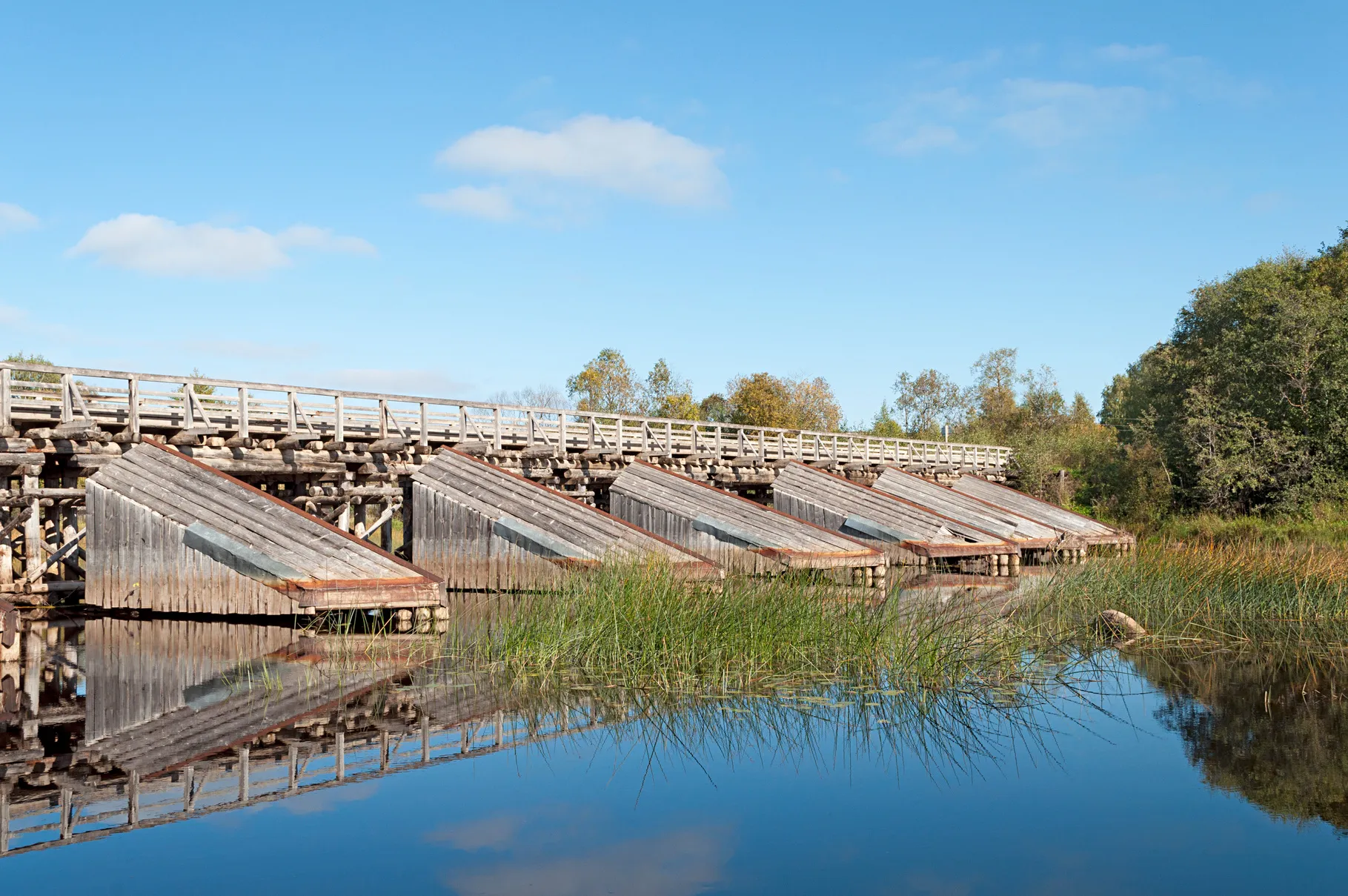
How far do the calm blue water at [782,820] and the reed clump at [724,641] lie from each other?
5.02 ft

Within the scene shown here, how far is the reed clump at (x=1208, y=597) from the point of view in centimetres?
1569

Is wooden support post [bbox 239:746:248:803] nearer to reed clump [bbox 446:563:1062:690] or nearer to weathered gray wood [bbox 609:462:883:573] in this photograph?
reed clump [bbox 446:563:1062:690]

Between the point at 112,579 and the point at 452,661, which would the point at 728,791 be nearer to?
the point at 452,661

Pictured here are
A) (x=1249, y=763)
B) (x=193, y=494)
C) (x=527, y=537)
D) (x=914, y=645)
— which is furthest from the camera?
(x=527, y=537)

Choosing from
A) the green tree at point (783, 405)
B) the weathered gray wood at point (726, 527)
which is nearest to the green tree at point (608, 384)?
the green tree at point (783, 405)

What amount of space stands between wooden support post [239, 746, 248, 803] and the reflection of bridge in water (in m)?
0.02

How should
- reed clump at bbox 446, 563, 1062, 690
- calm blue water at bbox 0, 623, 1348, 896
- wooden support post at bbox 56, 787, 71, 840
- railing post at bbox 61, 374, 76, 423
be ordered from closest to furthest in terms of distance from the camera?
calm blue water at bbox 0, 623, 1348, 896
wooden support post at bbox 56, 787, 71, 840
reed clump at bbox 446, 563, 1062, 690
railing post at bbox 61, 374, 76, 423

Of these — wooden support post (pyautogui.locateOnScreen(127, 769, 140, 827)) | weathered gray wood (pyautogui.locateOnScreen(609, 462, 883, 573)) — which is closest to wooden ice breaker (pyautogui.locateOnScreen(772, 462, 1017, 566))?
weathered gray wood (pyautogui.locateOnScreen(609, 462, 883, 573))

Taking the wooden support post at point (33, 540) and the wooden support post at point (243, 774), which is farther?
the wooden support post at point (33, 540)

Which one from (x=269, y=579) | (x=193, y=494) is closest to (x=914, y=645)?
(x=269, y=579)

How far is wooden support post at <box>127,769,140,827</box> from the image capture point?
7.03 m

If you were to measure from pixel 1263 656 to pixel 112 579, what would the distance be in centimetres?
1762

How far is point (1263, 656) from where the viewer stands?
13.6 m

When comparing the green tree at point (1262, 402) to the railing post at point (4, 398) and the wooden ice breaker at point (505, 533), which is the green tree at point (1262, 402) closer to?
the wooden ice breaker at point (505, 533)
